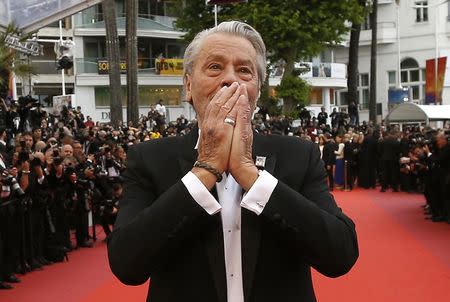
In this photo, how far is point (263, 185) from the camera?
1673mm

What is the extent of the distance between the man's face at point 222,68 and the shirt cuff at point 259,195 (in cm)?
29

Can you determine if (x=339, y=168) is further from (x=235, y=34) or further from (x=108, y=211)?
(x=235, y=34)

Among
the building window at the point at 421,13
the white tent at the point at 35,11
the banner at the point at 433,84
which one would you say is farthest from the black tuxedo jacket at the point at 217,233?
the building window at the point at 421,13

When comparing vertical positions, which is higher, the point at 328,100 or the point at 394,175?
the point at 328,100

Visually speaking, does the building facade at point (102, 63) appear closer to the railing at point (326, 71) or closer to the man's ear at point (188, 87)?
the railing at point (326, 71)

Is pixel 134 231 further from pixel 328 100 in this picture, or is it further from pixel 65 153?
pixel 328 100

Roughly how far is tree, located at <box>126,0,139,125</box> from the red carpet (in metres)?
11.8

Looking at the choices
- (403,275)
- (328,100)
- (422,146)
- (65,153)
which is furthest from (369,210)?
(328,100)

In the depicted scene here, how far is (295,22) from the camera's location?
73.6 ft

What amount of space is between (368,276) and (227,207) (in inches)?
227

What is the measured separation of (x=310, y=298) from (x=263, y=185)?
1.47 ft

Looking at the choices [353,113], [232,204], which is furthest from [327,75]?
[232,204]

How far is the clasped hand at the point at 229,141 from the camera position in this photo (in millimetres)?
1650

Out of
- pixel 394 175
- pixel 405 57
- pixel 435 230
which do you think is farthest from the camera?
pixel 405 57
